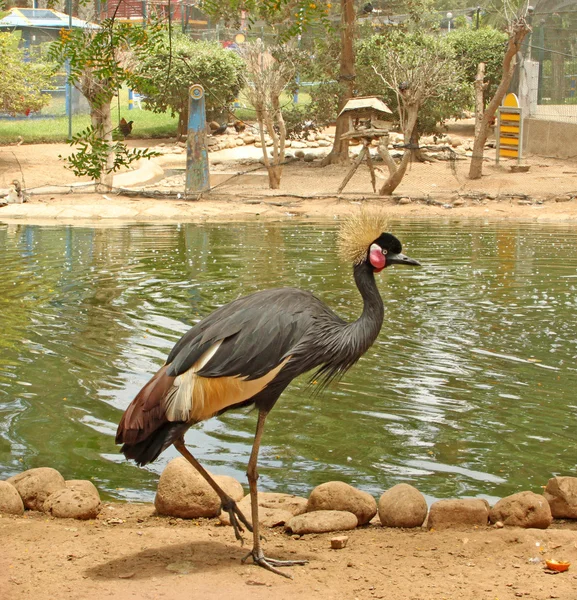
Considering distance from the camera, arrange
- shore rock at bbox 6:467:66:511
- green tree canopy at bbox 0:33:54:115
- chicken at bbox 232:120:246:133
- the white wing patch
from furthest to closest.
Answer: chicken at bbox 232:120:246:133
green tree canopy at bbox 0:33:54:115
shore rock at bbox 6:467:66:511
the white wing patch

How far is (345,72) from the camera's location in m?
24.5

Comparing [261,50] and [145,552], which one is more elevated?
[261,50]

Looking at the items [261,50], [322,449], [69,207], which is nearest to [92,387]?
[322,449]

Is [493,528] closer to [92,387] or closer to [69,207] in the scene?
[92,387]

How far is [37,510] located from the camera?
517cm

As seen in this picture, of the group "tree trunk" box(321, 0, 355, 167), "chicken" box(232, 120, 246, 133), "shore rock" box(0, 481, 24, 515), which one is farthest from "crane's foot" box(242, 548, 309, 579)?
"chicken" box(232, 120, 246, 133)

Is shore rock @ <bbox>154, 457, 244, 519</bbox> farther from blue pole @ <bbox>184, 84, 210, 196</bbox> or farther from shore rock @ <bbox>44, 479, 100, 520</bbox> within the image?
blue pole @ <bbox>184, 84, 210, 196</bbox>

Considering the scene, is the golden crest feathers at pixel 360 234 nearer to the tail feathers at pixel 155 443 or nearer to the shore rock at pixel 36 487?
the tail feathers at pixel 155 443

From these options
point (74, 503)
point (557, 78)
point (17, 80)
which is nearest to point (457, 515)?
point (74, 503)

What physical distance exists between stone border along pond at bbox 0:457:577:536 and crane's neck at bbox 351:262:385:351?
87 cm

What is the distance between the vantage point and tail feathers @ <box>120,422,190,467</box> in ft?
14.5

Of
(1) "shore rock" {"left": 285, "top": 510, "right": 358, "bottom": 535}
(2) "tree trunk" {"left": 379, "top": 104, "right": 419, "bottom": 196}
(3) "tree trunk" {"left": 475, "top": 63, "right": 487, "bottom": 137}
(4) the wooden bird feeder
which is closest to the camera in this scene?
(1) "shore rock" {"left": 285, "top": 510, "right": 358, "bottom": 535}

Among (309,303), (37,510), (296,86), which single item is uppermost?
(296,86)

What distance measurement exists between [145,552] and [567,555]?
201 cm
